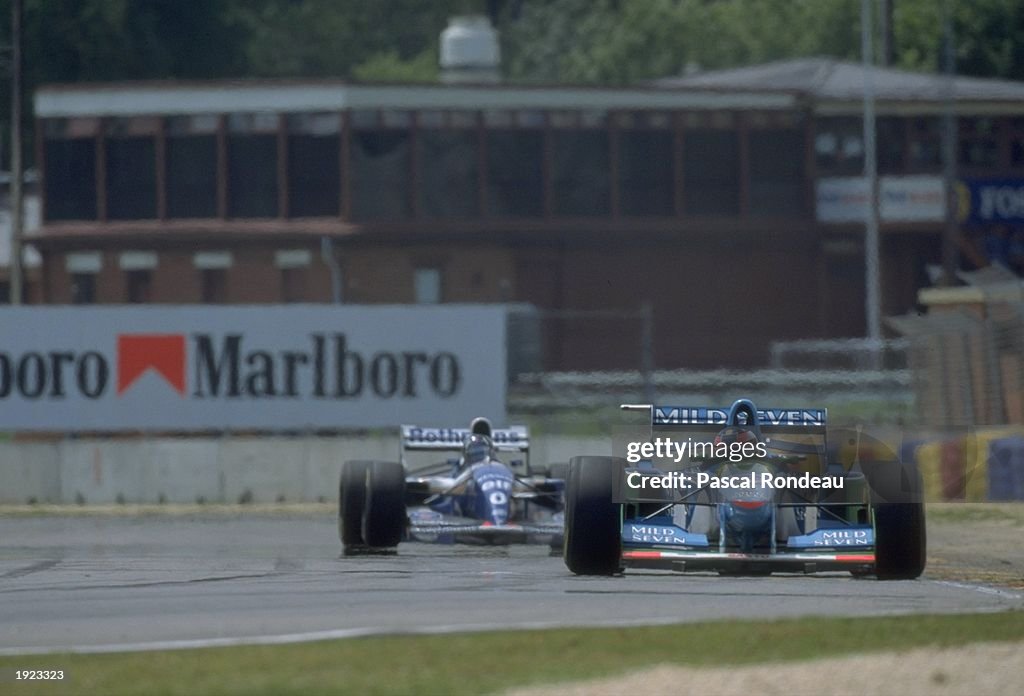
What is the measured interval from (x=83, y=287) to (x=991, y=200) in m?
21.2

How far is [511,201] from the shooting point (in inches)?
1916

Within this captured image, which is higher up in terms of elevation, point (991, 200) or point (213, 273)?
point (991, 200)

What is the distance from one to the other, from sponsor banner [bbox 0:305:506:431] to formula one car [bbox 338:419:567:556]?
7.55m

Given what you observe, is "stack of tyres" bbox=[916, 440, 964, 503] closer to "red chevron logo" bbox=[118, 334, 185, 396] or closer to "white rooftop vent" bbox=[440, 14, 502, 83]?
"red chevron logo" bbox=[118, 334, 185, 396]

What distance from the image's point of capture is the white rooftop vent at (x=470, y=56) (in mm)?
53500

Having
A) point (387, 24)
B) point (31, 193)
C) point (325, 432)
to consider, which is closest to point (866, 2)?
point (325, 432)

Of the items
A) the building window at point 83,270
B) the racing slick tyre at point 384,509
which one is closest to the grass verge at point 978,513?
the racing slick tyre at point 384,509

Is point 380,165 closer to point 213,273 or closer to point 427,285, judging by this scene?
point 427,285

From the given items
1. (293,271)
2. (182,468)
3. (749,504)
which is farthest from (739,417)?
(293,271)

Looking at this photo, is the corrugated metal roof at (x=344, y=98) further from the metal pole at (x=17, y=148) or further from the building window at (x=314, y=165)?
the metal pole at (x=17, y=148)

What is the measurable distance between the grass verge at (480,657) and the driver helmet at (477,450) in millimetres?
7112

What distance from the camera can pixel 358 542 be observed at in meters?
18.3

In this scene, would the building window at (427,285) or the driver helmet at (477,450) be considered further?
the building window at (427,285)

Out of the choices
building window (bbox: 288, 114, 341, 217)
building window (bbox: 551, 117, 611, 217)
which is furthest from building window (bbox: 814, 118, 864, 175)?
building window (bbox: 288, 114, 341, 217)
